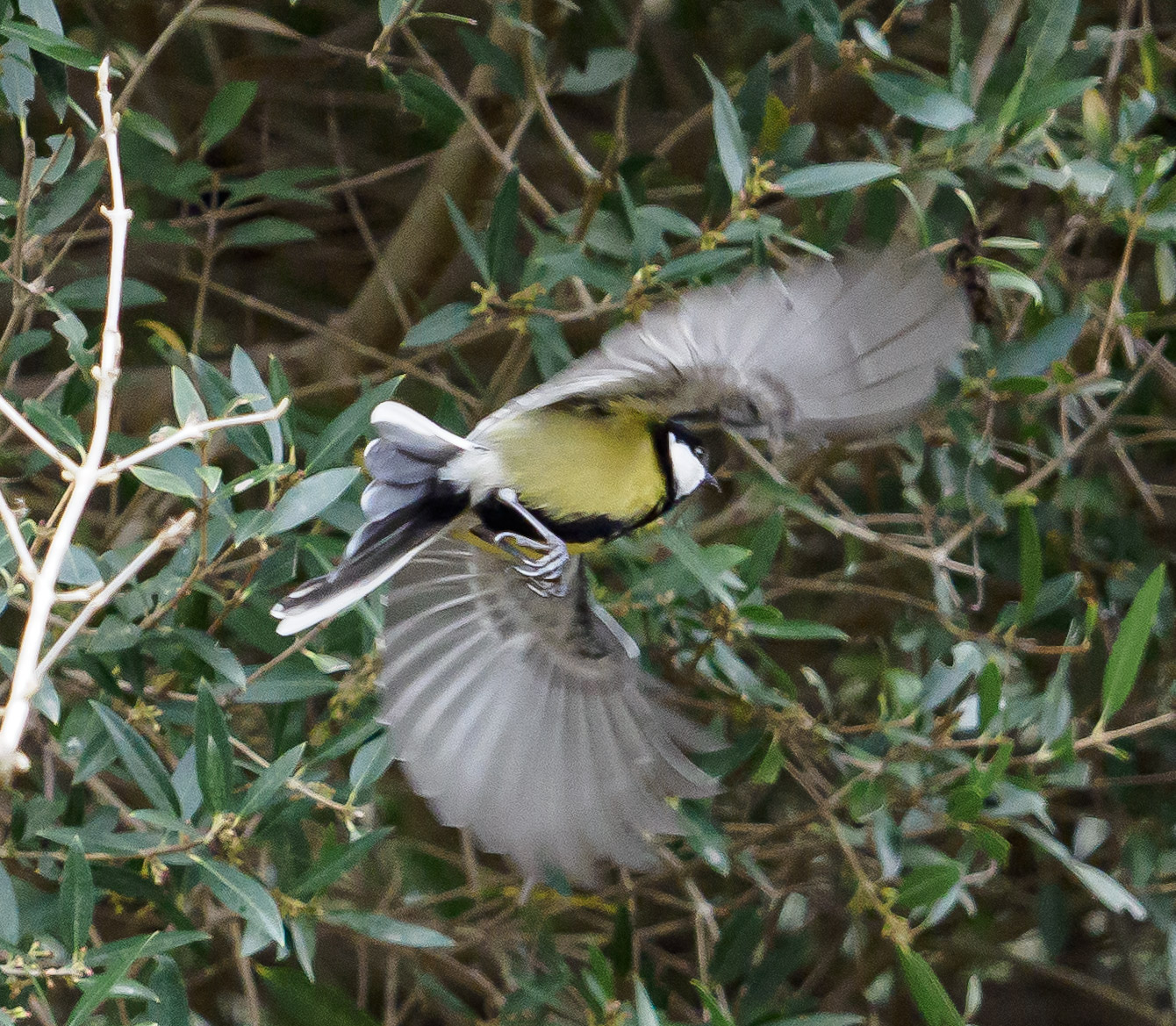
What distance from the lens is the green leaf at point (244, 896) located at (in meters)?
1.22

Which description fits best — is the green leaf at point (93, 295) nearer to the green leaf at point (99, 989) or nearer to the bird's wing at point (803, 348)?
the bird's wing at point (803, 348)

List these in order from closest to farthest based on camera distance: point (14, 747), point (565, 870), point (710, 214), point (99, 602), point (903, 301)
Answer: point (14, 747) < point (99, 602) < point (903, 301) < point (565, 870) < point (710, 214)

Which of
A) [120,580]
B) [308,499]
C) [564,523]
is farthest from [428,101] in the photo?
[120,580]

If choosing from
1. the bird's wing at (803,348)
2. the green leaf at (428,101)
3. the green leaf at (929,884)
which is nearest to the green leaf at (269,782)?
the bird's wing at (803,348)

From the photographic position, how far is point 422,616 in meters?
1.75

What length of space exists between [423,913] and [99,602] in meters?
1.39

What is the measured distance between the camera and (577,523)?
5.33 feet

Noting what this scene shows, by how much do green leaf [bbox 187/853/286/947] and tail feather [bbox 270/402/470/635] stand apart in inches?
8.7

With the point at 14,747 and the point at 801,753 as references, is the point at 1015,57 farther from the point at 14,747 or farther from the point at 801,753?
the point at 14,747

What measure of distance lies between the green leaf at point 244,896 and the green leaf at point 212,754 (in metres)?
0.05

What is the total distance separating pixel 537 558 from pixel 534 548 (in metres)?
0.01

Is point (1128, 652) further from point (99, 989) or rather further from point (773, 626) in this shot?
point (99, 989)

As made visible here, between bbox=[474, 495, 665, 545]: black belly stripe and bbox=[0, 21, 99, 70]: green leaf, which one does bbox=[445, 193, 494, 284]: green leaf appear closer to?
bbox=[474, 495, 665, 545]: black belly stripe

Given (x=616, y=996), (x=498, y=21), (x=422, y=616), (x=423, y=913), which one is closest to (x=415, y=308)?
(x=498, y=21)
